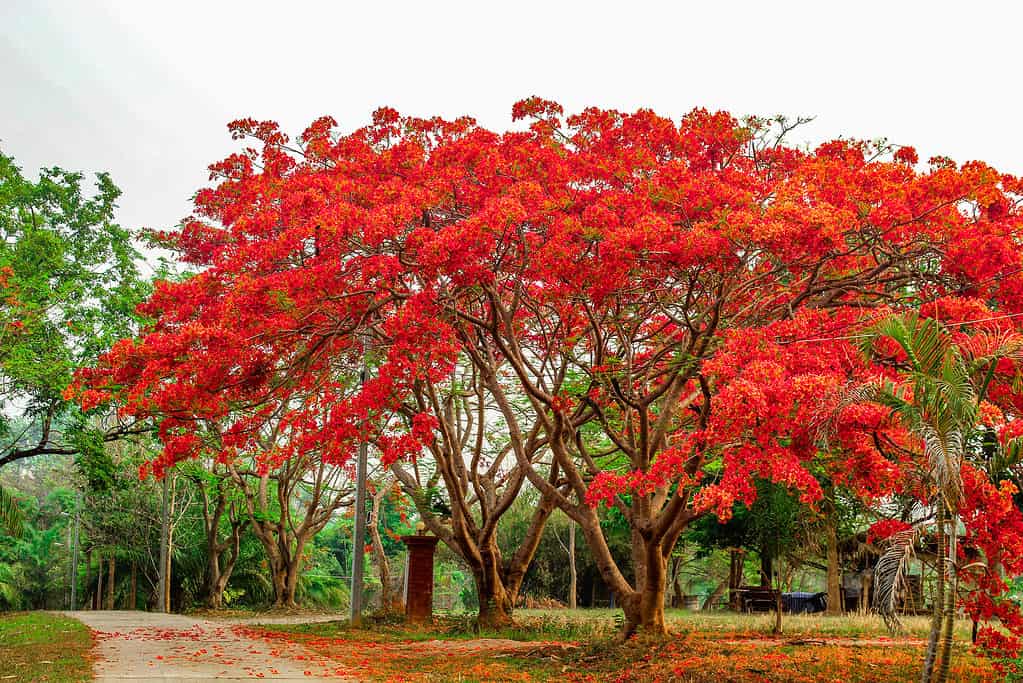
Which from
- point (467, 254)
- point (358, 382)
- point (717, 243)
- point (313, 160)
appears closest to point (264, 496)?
point (358, 382)

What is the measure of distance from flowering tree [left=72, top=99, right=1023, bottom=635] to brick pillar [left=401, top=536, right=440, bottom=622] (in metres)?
4.81

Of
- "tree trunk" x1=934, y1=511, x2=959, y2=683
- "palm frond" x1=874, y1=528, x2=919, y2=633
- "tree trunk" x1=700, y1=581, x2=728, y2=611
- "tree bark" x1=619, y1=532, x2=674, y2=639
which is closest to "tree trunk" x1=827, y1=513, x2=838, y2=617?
"tree bark" x1=619, y1=532, x2=674, y2=639

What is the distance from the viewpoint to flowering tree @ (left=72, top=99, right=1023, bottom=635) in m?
9.67

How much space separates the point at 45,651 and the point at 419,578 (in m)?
6.47

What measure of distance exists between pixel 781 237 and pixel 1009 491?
3.12 metres

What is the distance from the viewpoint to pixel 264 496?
23.5 m

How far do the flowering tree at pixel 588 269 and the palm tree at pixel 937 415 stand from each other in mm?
1399

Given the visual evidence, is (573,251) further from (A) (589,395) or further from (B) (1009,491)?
(B) (1009,491)

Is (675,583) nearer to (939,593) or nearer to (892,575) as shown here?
(939,593)

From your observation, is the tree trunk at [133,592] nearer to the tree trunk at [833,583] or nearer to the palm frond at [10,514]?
the palm frond at [10,514]

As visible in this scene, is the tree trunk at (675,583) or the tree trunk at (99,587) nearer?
the tree trunk at (675,583)

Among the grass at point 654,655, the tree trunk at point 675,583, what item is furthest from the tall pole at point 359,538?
the tree trunk at point 675,583

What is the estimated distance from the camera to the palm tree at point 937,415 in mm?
6703

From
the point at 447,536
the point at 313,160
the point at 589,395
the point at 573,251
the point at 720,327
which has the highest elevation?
the point at 313,160
